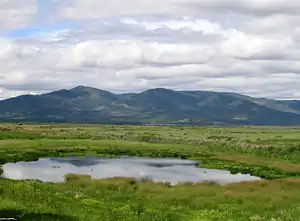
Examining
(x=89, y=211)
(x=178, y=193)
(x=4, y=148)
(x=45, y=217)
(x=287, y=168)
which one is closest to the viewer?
(x=45, y=217)

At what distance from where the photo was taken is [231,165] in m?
107

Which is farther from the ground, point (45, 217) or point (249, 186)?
point (45, 217)

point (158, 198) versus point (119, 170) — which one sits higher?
point (158, 198)

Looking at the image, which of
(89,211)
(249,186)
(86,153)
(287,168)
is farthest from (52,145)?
(89,211)

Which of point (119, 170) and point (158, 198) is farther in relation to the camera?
point (119, 170)

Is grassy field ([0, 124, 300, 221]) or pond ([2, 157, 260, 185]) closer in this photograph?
grassy field ([0, 124, 300, 221])

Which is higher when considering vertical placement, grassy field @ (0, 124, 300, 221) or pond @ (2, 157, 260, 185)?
grassy field @ (0, 124, 300, 221)

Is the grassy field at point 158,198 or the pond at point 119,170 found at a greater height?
the grassy field at point 158,198

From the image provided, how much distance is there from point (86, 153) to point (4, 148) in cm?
2202

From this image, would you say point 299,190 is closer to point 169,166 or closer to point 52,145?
point 169,166

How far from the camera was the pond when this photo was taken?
81256 millimetres

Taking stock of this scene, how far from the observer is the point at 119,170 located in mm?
96688

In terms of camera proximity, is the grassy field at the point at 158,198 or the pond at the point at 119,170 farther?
the pond at the point at 119,170

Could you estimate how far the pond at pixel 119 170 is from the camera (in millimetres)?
81256
